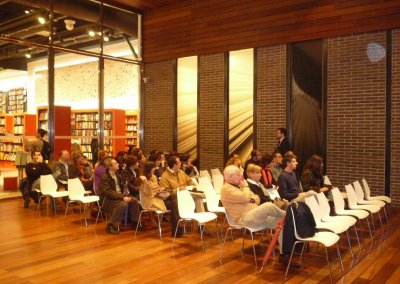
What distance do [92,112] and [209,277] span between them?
10111 millimetres

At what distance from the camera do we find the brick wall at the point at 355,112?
331 inches

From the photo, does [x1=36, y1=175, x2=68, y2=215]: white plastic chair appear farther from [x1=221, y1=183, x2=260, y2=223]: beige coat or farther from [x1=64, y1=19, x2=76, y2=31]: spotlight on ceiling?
[x1=64, y1=19, x2=76, y2=31]: spotlight on ceiling

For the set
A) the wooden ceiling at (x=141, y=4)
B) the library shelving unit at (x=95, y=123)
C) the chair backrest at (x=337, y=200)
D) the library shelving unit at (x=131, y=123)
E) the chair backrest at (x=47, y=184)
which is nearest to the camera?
the chair backrest at (x=337, y=200)

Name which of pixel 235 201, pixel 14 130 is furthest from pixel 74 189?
pixel 14 130

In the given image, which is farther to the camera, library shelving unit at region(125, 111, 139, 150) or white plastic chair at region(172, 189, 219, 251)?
library shelving unit at region(125, 111, 139, 150)

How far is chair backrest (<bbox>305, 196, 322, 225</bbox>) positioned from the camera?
471 cm

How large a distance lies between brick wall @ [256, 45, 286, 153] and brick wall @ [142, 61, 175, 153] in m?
2.91

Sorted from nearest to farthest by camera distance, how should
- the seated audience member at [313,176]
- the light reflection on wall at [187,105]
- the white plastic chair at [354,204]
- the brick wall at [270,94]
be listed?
1. the white plastic chair at [354,204]
2. the seated audience member at [313,176]
3. the brick wall at [270,94]
4. the light reflection on wall at [187,105]

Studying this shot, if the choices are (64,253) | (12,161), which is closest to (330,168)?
(64,253)

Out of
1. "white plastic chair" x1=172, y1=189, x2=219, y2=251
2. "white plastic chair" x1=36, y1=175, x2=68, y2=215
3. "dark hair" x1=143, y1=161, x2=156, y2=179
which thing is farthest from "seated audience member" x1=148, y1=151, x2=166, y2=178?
"white plastic chair" x1=172, y1=189, x2=219, y2=251

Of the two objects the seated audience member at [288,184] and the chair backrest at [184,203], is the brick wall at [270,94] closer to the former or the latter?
the seated audience member at [288,184]

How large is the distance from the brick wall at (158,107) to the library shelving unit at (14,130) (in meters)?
4.05

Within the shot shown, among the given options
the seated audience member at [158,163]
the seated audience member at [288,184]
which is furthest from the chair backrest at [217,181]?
the seated audience member at [288,184]

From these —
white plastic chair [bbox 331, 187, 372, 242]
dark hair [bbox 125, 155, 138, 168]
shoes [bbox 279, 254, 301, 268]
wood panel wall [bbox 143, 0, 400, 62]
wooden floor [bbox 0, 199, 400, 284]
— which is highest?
wood panel wall [bbox 143, 0, 400, 62]
